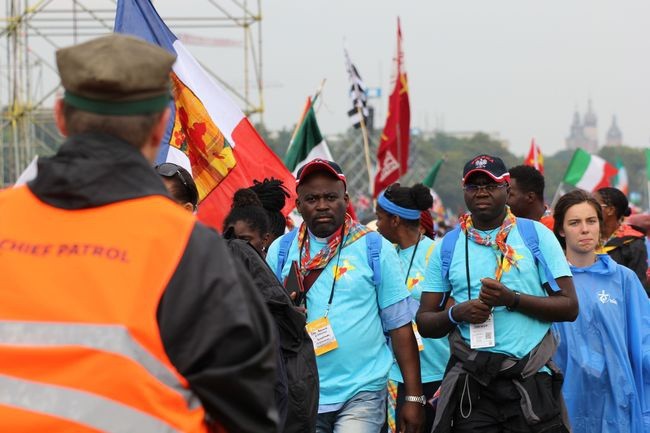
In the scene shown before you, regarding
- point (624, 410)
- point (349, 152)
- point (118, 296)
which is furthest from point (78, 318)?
point (349, 152)

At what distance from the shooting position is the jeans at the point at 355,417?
5828mm

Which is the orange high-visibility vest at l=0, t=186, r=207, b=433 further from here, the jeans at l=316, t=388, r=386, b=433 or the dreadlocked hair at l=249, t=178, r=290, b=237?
the dreadlocked hair at l=249, t=178, r=290, b=237

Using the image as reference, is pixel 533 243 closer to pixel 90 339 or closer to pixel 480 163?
pixel 480 163

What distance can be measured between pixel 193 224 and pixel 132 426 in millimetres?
464

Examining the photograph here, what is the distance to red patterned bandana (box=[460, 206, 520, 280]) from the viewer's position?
19.0 feet

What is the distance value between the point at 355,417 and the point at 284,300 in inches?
51.3

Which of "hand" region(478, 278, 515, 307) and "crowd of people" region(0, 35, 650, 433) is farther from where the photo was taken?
"hand" region(478, 278, 515, 307)

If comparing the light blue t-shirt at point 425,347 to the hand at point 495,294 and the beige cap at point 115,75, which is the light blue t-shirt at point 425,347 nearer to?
the hand at point 495,294

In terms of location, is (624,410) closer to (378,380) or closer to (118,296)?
(378,380)

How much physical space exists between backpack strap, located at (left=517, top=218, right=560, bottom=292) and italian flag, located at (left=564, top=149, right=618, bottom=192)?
44.5 ft

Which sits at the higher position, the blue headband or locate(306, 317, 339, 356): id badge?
locate(306, 317, 339, 356): id badge

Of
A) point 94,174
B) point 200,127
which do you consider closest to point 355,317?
point 200,127

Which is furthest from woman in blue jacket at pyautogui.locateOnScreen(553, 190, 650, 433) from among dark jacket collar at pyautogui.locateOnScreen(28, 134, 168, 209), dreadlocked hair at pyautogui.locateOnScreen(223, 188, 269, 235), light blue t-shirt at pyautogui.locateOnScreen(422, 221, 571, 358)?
dark jacket collar at pyautogui.locateOnScreen(28, 134, 168, 209)

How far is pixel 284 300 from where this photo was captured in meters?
4.75
